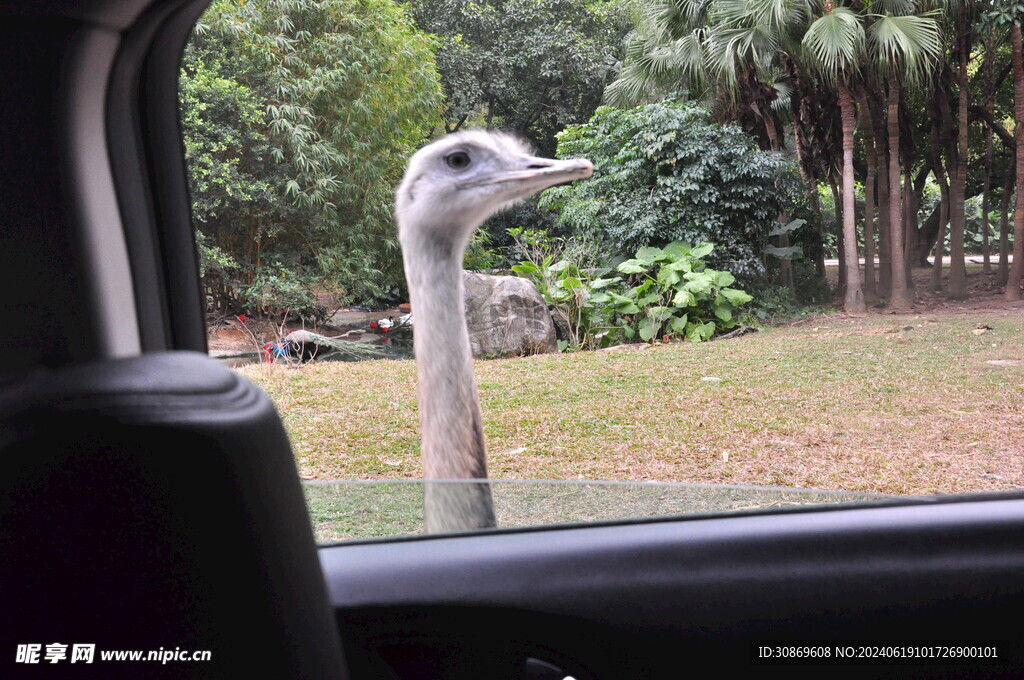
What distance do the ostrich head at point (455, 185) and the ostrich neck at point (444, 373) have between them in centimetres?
6

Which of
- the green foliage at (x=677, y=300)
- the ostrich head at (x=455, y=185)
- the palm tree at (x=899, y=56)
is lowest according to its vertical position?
the green foliage at (x=677, y=300)

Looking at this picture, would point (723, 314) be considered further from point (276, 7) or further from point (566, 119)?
point (276, 7)

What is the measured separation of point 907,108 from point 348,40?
8.17 feet

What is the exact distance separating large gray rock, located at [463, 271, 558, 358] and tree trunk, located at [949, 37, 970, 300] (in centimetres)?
159

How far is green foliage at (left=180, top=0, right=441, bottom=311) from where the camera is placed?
2.15 m

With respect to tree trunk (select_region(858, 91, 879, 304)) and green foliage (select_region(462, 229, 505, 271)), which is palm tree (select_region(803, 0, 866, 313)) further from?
green foliage (select_region(462, 229, 505, 271))

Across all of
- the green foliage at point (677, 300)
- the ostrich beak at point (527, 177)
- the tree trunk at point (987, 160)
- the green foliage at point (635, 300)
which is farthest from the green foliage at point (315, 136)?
the tree trunk at point (987, 160)

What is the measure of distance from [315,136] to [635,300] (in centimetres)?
211

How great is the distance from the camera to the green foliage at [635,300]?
13.3ft

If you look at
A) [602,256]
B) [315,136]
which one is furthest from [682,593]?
[602,256]

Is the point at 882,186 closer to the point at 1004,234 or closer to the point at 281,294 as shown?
the point at 1004,234

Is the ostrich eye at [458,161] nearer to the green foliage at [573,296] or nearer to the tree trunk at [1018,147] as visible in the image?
the green foliage at [573,296]

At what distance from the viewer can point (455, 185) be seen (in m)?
1.55

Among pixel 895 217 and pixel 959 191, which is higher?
pixel 959 191
